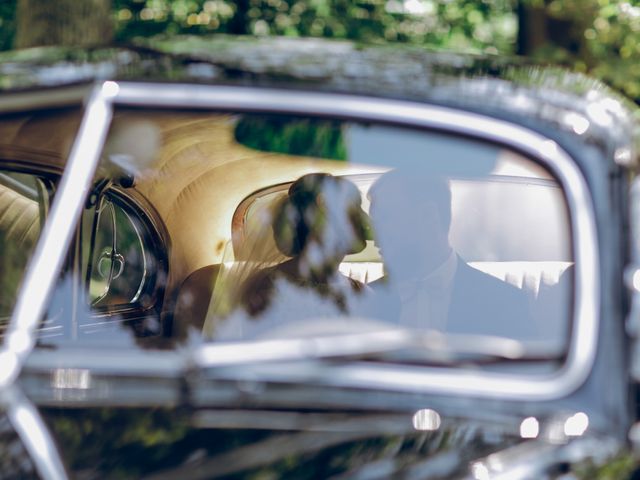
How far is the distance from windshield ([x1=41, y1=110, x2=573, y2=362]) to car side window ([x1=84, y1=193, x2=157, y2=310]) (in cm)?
9

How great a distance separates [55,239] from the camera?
6.85 feet

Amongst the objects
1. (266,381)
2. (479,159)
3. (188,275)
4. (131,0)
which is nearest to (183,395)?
(266,381)

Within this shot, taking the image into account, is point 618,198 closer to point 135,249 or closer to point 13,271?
point 13,271

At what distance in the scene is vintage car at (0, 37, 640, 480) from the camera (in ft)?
5.98

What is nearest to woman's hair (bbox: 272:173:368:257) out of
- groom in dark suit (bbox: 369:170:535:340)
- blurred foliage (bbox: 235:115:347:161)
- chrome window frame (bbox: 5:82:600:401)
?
groom in dark suit (bbox: 369:170:535:340)

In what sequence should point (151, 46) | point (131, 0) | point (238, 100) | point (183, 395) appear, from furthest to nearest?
point (131, 0), point (151, 46), point (238, 100), point (183, 395)

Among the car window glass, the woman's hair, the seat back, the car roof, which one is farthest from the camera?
the seat back

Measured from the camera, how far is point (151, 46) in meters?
2.50

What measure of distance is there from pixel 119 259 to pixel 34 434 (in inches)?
72.1

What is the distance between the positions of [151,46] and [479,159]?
3.05 feet

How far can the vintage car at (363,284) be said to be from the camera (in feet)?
5.98

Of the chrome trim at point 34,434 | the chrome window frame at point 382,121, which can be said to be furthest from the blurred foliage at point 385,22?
the chrome trim at point 34,434

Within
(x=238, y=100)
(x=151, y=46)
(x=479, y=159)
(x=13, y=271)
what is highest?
(x=151, y=46)

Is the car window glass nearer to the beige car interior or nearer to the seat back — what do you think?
the beige car interior
